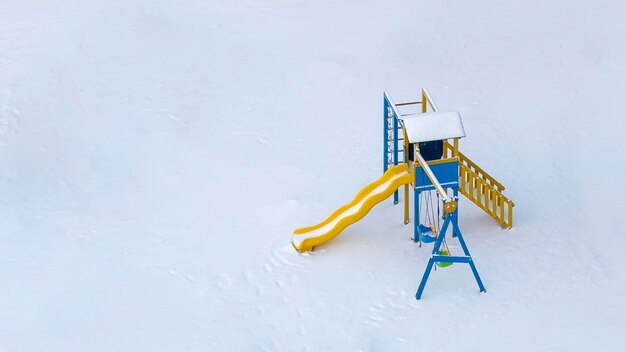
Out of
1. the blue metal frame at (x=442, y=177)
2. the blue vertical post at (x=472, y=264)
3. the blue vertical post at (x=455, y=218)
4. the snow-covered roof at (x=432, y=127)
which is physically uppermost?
the snow-covered roof at (x=432, y=127)

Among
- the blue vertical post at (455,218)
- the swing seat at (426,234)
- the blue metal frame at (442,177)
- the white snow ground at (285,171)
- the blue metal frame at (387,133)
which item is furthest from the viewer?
the blue metal frame at (387,133)

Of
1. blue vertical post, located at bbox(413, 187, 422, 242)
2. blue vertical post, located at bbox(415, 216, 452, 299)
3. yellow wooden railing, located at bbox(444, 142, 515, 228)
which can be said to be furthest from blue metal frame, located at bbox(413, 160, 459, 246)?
blue vertical post, located at bbox(415, 216, 452, 299)

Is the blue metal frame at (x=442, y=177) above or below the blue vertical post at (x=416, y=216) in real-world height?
above

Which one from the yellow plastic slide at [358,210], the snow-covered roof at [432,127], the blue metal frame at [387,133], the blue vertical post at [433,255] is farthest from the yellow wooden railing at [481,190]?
the blue vertical post at [433,255]

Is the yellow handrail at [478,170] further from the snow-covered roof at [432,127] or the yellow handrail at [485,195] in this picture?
the snow-covered roof at [432,127]

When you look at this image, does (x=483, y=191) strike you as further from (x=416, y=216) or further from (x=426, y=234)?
(x=426, y=234)

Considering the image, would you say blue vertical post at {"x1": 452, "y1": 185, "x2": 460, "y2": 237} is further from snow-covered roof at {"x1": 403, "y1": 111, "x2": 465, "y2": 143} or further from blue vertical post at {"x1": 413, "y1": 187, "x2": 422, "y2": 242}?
snow-covered roof at {"x1": 403, "y1": 111, "x2": 465, "y2": 143}
